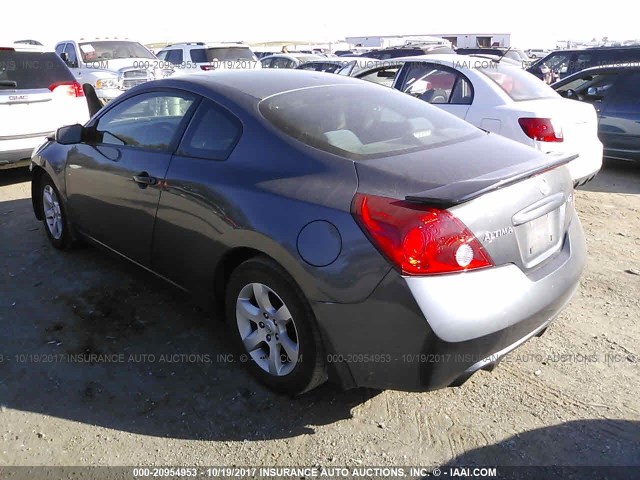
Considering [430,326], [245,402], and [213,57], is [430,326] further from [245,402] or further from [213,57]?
[213,57]

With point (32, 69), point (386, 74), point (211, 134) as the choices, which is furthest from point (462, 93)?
point (32, 69)

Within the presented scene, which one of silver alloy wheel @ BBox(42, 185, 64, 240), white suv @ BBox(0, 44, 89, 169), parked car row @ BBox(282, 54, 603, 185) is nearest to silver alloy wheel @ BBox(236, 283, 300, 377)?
silver alloy wheel @ BBox(42, 185, 64, 240)

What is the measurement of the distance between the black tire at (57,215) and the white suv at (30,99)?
2.05 metres

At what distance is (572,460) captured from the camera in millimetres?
2434

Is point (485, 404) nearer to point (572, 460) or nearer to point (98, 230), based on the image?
point (572, 460)

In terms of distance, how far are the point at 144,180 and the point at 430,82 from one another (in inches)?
177

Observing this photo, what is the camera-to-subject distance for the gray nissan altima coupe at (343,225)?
223cm

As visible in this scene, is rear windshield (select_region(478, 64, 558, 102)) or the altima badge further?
rear windshield (select_region(478, 64, 558, 102))

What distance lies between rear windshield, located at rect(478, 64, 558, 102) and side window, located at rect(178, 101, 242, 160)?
12.8 ft

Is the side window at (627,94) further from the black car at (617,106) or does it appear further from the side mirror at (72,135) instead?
the side mirror at (72,135)

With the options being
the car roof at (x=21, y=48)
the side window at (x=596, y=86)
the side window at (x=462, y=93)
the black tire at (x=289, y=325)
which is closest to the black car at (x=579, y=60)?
the side window at (x=596, y=86)

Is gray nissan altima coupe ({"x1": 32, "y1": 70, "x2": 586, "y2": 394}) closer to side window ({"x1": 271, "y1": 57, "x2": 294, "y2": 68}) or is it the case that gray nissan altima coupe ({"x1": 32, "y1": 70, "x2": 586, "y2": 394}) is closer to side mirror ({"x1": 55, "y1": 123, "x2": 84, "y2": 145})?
side mirror ({"x1": 55, "y1": 123, "x2": 84, "y2": 145})

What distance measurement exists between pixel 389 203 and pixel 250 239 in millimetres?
747

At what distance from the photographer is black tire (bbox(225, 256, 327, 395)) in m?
2.55
